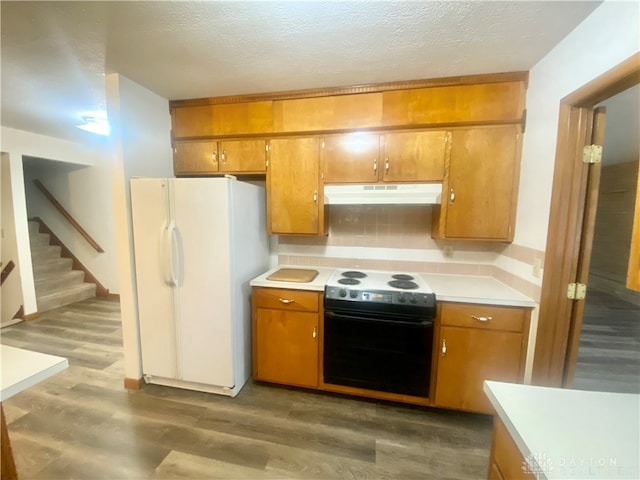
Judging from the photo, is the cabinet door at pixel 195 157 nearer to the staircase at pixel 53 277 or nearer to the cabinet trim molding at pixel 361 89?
the cabinet trim molding at pixel 361 89

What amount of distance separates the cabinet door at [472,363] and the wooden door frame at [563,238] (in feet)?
0.57

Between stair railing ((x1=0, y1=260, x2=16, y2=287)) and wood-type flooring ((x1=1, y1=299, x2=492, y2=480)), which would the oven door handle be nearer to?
wood-type flooring ((x1=1, y1=299, x2=492, y2=480))

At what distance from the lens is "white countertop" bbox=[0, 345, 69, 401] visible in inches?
35.0

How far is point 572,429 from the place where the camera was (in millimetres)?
709

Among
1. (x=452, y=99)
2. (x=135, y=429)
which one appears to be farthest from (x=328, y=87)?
(x=135, y=429)

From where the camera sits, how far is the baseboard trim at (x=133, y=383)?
2.24m

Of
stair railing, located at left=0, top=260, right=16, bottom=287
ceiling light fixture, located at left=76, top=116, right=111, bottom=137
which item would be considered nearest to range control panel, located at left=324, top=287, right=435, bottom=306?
ceiling light fixture, located at left=76, top=116, right=111, bottom=137

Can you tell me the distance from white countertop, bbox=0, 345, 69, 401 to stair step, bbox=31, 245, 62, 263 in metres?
4.73

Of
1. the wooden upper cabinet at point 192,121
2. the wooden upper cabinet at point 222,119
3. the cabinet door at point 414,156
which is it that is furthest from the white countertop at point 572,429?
the wooden upper cabinet at point 192,121

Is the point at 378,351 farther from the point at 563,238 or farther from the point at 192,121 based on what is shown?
the point at 192,121

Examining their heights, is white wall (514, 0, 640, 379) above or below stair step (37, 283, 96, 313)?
above

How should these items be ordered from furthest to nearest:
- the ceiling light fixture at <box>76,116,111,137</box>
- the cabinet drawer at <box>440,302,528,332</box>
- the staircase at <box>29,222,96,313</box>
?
the staircase at <box>29,222,96,313</box> < the ceiling light fixture at <box>76,116,111,137</box> < the cabinet drawer at <box>440,302,528,332</box>

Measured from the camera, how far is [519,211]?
6.44ft

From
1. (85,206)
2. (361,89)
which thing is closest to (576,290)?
(361,89)
